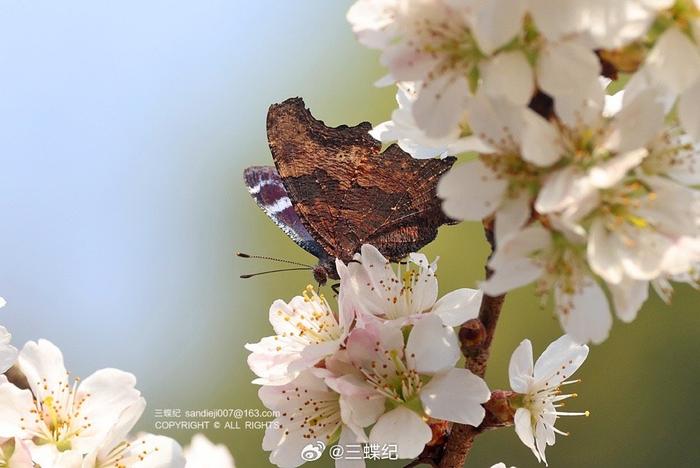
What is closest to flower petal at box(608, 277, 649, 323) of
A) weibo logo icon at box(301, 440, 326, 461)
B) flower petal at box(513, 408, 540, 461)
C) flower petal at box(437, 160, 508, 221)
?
flower petal at box(437, 160, 508, 221)

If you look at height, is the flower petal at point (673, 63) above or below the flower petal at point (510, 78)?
below

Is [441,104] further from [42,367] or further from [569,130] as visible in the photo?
[42,367]

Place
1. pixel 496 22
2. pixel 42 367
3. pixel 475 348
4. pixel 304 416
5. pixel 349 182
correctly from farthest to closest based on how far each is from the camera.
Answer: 1. pixel 349 182
2. pixel 42 367
3. pixel 304 416
4. pixel 475 348
5. pixel 496 22

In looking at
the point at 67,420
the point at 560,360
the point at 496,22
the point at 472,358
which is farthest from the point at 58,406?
the point at 496,22

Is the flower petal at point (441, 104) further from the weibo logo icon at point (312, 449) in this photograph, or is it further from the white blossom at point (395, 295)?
the weibo logo icon at point (312, 449)

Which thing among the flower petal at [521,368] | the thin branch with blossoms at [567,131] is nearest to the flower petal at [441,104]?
the thin branch with blossoms at [567,131]
